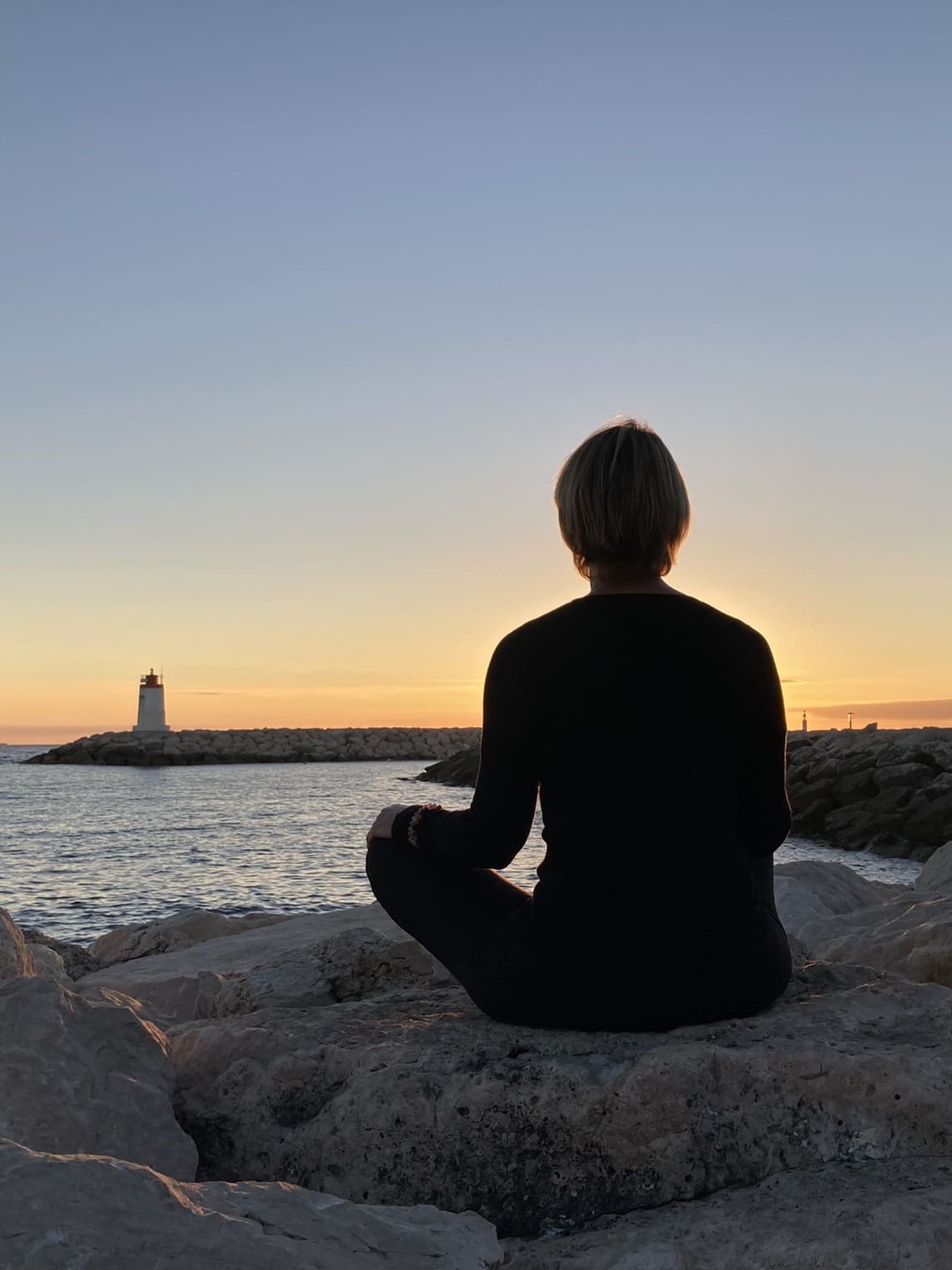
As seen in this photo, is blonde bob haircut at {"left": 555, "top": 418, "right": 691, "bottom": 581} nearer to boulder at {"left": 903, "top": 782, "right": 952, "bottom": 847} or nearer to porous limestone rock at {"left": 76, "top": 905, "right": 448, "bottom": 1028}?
porous limestone rock at {"left": 76, "top": 905, "right": 448, "bottom": 1028}

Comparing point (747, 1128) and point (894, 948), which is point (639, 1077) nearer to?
point (747, 1128)

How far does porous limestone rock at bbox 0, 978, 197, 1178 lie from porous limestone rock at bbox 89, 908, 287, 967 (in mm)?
5190

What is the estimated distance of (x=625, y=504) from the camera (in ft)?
8.83

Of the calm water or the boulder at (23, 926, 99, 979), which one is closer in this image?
the boulder at (23, 926, 99, 979)

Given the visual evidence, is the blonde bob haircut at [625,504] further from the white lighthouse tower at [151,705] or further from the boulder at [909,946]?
the white lighthouse tower at [151,705]

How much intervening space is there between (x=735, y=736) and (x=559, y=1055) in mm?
856

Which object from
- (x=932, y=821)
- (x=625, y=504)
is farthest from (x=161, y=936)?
(x=932, y=821)

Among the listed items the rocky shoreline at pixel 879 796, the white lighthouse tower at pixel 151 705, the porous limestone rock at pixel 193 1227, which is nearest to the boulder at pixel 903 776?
the rocky shoreline at pixel 879 796

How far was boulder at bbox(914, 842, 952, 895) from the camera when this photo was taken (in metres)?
7.28

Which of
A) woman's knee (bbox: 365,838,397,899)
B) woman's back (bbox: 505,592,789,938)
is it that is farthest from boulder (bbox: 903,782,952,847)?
woman's back (bbox: 505,592,789,938)

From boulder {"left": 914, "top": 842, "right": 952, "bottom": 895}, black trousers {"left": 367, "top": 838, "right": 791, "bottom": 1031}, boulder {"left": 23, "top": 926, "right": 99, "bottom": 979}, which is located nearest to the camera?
black trousers {"left": 367, "top": 838, "right": 791, "bottom": 1031}

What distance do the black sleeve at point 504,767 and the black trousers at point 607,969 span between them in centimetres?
16

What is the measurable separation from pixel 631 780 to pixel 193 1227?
130 cm

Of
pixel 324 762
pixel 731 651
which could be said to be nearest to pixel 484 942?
pixel 731 651
